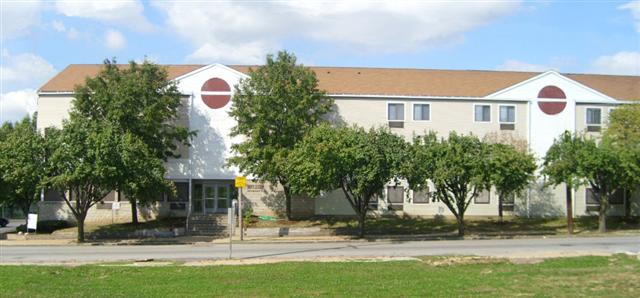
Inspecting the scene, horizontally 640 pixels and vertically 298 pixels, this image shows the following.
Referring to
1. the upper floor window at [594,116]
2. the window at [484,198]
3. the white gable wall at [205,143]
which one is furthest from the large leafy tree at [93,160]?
the upper floor window at [594,116]

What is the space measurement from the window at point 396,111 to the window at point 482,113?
5155 mm

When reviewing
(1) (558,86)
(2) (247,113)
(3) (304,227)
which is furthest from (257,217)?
(1) (558,86)

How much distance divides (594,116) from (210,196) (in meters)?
27.1

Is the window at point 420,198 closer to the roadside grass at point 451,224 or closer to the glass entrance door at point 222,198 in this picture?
the roadside grass at point 451,224

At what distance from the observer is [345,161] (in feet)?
102

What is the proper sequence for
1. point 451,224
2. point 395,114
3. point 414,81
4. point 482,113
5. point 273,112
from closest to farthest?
1. point 273,112
2. point 451,224
3. point 395,114
4. point 482,113
5. point 414,81

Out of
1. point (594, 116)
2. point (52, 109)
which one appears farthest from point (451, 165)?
point (52, 109)

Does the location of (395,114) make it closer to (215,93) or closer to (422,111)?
(422,111)

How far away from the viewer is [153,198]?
116 feet

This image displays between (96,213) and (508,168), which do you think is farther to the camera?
(96,213)

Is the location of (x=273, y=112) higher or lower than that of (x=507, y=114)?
lower

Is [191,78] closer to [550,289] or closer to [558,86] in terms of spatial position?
[558,86]

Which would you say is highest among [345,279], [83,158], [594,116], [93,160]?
[594,116]

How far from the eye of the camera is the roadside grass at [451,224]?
37.4m
